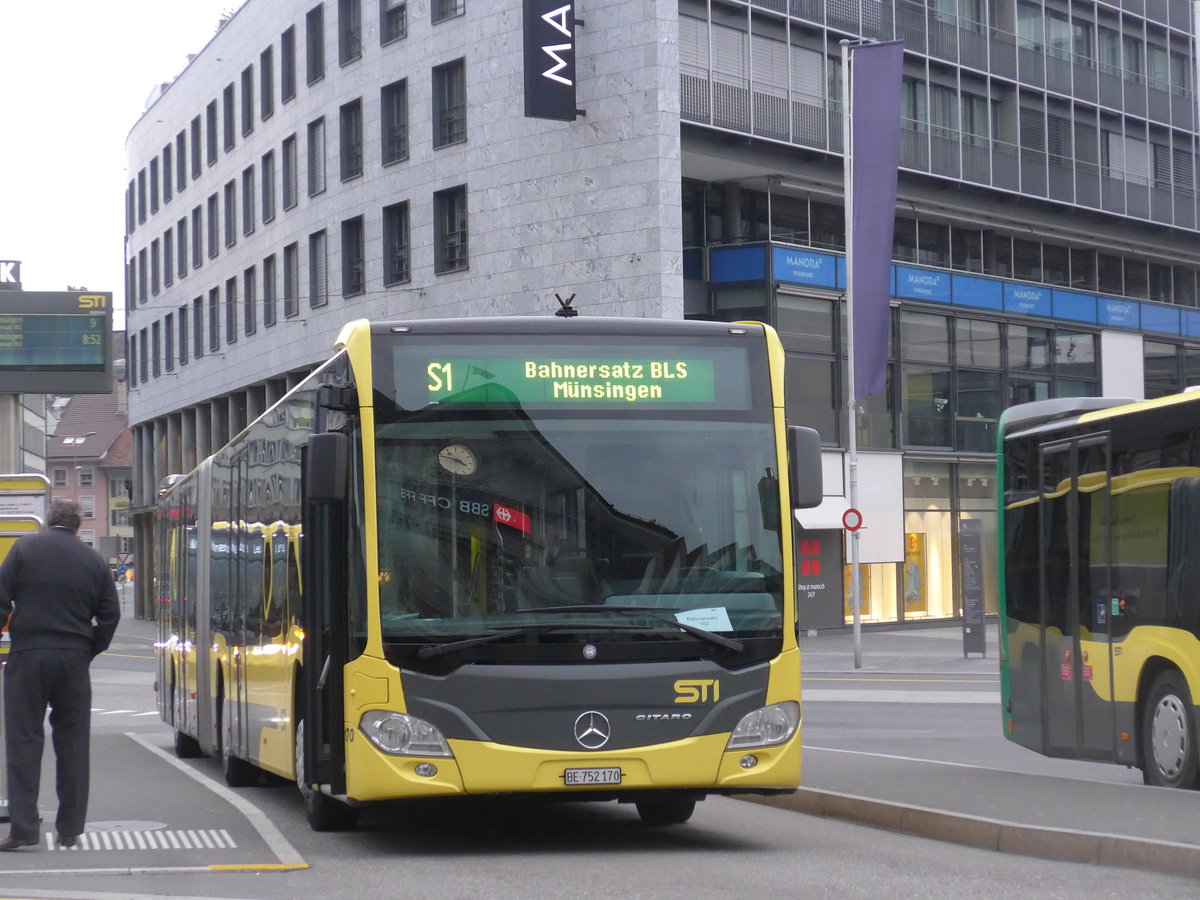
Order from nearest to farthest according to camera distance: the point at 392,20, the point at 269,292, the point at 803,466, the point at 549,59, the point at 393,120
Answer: the point at 803,466 → the point at 549,59 → the point at 393,120 → the point at 392,20 → the point at 269,292

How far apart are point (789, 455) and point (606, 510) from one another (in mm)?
1154

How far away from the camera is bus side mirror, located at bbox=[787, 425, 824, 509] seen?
9.76m

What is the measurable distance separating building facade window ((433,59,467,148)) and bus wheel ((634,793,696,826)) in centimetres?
3098

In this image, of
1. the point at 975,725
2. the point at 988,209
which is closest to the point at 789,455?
the point at 975,725

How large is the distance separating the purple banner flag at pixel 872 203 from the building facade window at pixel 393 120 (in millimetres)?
13896

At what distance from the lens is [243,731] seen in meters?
13.3

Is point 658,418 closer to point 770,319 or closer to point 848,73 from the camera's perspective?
point 848,73

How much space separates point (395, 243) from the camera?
43625mm

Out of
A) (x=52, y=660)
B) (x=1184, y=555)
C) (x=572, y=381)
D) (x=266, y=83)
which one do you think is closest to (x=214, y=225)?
(x=266, y=83)

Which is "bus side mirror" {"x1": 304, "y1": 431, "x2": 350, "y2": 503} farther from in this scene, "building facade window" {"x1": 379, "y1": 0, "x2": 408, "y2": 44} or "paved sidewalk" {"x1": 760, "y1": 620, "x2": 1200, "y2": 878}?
"building facade window" {"x1": 379, "y1": 0, "x2": 408, "y2": 44}

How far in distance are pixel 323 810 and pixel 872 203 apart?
2426 centimetres

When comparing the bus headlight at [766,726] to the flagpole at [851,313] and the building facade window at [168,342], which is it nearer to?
the flagpole at [851,313]

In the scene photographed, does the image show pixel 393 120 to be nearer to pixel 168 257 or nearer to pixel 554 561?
pixel 168 257

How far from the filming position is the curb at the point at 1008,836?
8594 mm
